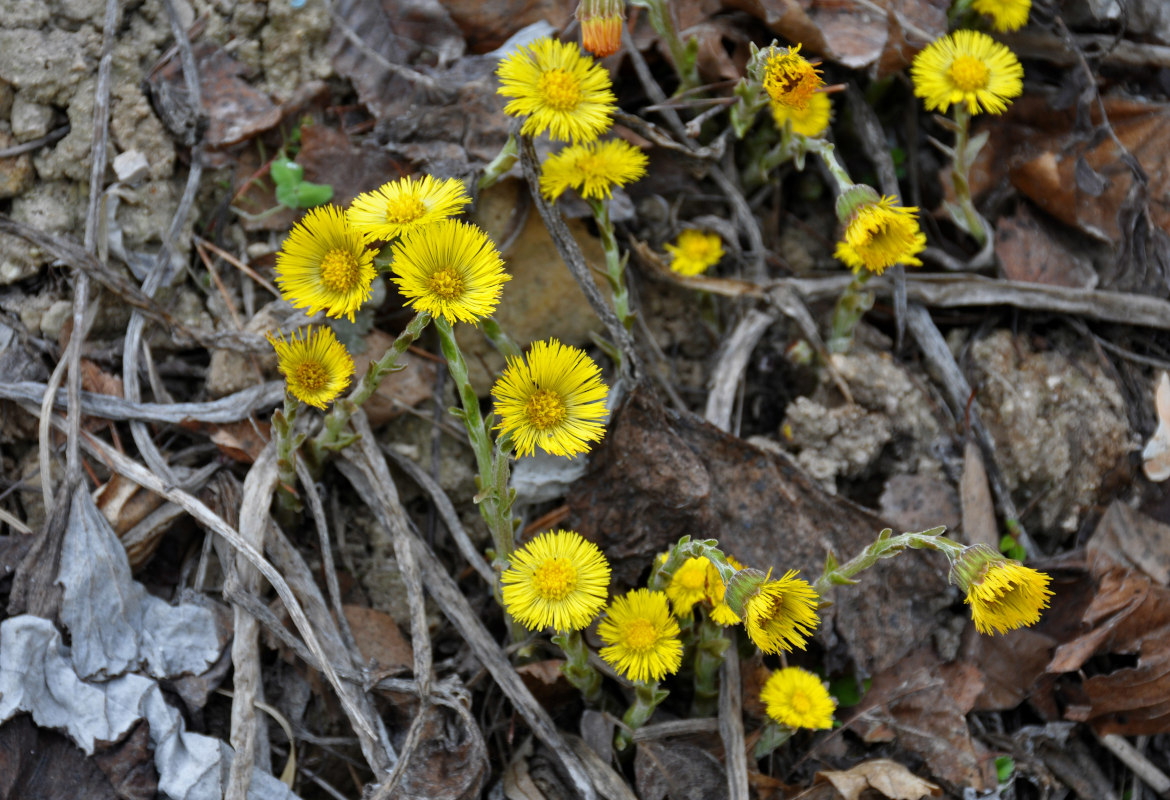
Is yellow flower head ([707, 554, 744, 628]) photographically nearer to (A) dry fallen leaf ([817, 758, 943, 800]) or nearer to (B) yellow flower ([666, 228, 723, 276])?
(A) dry fallen leaf ([817, 758, 943, 800])

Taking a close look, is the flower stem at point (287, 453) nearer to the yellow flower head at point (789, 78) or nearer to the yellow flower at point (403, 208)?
the yellow flower at point (403, 208)

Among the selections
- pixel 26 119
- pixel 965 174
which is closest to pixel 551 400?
pixel 965 174

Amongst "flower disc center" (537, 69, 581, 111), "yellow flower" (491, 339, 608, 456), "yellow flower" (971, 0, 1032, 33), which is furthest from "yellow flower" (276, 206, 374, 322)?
"yellow flower" (971, 0, 1032, 33)

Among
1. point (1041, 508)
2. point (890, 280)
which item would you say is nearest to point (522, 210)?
point (890, 280)

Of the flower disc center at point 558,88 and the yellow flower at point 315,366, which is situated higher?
the flower disc center at point 558,88

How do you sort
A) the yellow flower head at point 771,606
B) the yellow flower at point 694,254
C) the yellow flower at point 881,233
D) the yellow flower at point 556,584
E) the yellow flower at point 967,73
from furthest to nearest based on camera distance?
the yellow flower at point 694,254 < the yellow flower at point 967,73 < the yellow flower at point 881,233 < the yellow flower at point 556,584 < the yellow flower head at point 771,606

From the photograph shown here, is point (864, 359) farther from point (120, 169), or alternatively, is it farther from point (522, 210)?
point (120, 169)

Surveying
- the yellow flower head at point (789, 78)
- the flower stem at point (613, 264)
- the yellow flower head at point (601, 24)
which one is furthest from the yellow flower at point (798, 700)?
the yellow flower head at point (601, 24)
